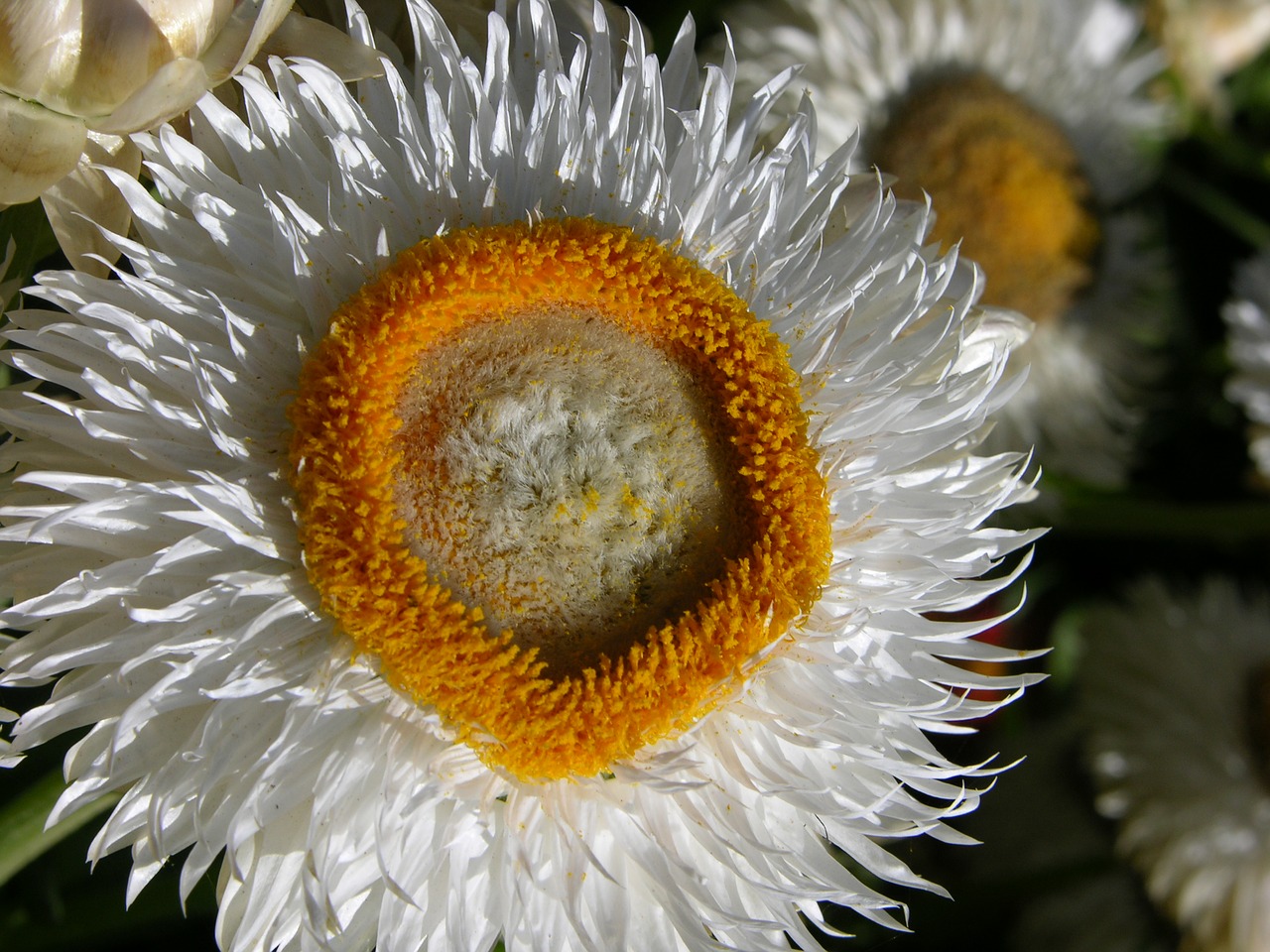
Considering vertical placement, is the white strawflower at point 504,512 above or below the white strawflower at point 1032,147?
below

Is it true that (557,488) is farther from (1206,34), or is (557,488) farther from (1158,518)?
(1206,34)

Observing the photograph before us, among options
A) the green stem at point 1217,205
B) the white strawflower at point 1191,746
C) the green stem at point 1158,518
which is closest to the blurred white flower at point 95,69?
the green stem at point 1158,518

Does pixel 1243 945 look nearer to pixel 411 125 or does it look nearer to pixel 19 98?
pixel 411 125

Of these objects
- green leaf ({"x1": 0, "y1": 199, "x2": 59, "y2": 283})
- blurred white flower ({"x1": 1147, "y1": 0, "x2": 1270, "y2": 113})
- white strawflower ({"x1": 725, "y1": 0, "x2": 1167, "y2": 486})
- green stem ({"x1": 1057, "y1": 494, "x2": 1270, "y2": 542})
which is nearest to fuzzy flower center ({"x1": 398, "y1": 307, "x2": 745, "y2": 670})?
green leaf ({"x1": 0, "y1": 199, "x2": 59, "y2": 283})

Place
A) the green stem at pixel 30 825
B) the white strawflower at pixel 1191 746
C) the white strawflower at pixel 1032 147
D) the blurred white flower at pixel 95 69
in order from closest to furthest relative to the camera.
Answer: the blurred white flower at pixel 95 69, the green stem at pixel 30 825, the white strawflower at pixel 1032 147, the white strawflower at pixel 1191 746

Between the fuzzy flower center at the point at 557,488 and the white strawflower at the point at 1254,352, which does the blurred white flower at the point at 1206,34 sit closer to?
the white strawflower at the point at 1254,352

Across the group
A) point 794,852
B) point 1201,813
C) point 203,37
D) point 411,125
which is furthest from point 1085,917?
point 203,37
